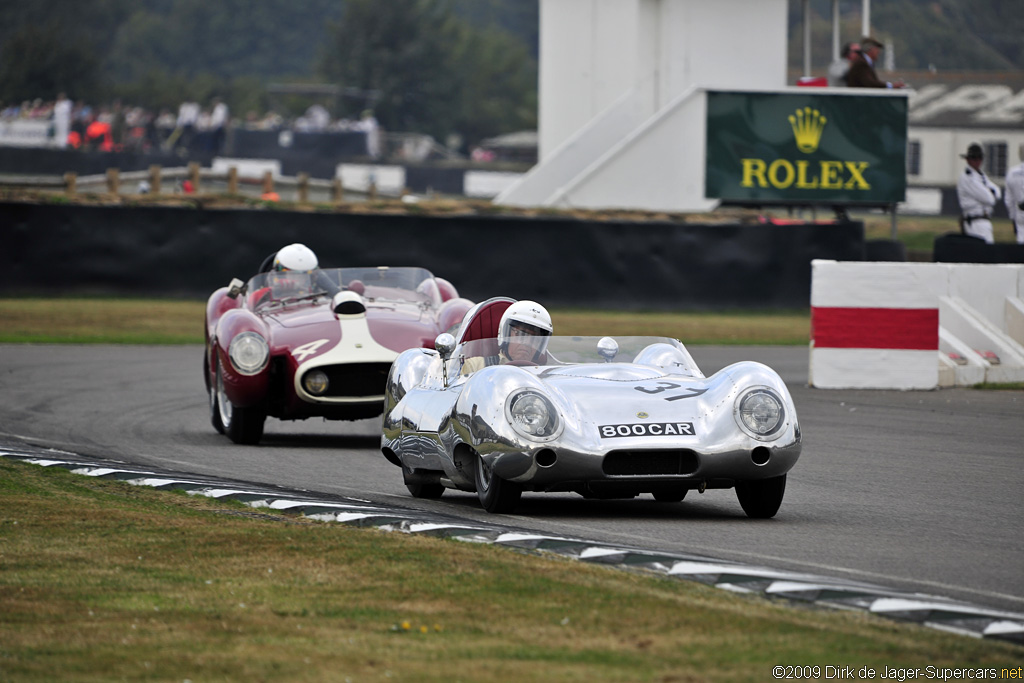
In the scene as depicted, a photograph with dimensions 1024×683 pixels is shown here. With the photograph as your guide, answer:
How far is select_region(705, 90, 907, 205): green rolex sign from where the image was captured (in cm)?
2539

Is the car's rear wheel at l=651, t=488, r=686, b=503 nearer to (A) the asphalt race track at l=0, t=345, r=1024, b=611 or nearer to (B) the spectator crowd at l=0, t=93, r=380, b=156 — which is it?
(A) the asphalt race track at l=0, t=345, r=1024, b=611

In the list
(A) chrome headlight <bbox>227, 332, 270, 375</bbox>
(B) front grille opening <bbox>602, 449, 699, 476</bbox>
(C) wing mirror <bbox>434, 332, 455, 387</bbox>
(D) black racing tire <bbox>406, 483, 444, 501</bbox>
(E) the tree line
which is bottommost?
(D) black racing tire <bbox>406, 483, 444, 501</bbox>

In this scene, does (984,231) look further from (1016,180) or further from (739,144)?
(739,144)

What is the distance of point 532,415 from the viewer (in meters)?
7.13

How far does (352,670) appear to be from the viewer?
14.2 feet

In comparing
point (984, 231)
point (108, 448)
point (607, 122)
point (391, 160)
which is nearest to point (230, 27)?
point (391, 160)

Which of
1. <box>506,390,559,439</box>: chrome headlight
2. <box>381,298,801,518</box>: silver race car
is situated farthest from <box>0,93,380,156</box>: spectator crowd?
<box>506,390,559,439</box>: chrome headlight

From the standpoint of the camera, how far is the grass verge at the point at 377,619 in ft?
14.3

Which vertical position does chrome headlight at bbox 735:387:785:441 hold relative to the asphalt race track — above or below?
above

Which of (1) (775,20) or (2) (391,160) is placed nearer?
(1) (775,20)

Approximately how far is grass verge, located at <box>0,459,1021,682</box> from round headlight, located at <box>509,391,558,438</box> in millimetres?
818

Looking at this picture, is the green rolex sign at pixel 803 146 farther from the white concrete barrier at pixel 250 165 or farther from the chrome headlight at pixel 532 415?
the white concrete barrier at pixel 250 165

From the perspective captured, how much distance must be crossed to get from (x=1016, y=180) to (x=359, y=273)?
31.6 ft

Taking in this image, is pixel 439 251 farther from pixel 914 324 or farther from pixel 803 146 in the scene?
pixel 914 324
